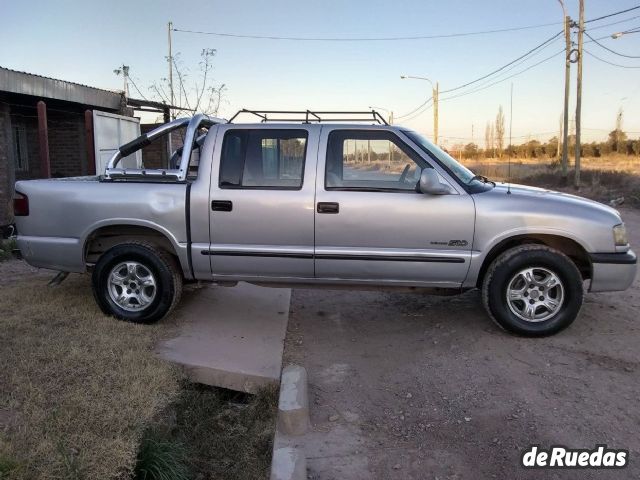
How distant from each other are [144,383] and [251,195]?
73.3 inches

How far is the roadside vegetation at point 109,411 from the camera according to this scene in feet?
9.79

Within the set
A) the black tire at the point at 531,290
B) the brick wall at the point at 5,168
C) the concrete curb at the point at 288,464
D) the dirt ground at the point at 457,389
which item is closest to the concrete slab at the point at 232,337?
the dirt ground at the point at 457,389

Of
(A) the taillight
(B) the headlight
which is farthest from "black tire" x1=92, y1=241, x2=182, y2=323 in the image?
(B) the headlight

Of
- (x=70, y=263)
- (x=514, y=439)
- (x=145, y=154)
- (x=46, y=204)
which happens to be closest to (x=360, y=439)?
(x=514, y=439)

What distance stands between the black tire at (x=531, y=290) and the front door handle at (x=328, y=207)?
1429mm

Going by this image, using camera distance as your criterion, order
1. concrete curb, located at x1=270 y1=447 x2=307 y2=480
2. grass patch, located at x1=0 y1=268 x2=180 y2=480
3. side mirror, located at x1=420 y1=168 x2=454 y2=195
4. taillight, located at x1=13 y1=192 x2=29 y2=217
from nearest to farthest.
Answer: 1. grass patch, located at x1=0 y1=268 x2=180 y2=480
2. concrete curb, located at x1=270 y1=447 x2=307 y2=480
3. side mirror, located at x1=420 y1=168 x2=454 y2=195
4. taillight, located at x1=13 y1=192 x2=29 y2=217

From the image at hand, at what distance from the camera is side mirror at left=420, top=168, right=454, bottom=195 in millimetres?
4707

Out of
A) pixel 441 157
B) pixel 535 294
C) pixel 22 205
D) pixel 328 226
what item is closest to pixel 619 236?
pixel 535 294

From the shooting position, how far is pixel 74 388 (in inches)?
147

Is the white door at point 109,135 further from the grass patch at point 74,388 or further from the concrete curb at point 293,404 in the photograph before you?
the concrete curb at point 293,404

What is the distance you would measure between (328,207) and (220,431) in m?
2.01

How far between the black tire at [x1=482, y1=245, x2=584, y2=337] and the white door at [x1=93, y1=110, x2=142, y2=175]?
308 inches

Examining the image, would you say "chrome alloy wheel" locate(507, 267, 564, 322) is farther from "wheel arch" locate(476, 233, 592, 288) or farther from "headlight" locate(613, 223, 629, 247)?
"headlight" locate(613, 223, 629, 247)

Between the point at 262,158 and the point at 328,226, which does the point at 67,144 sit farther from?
the point at 328,226
